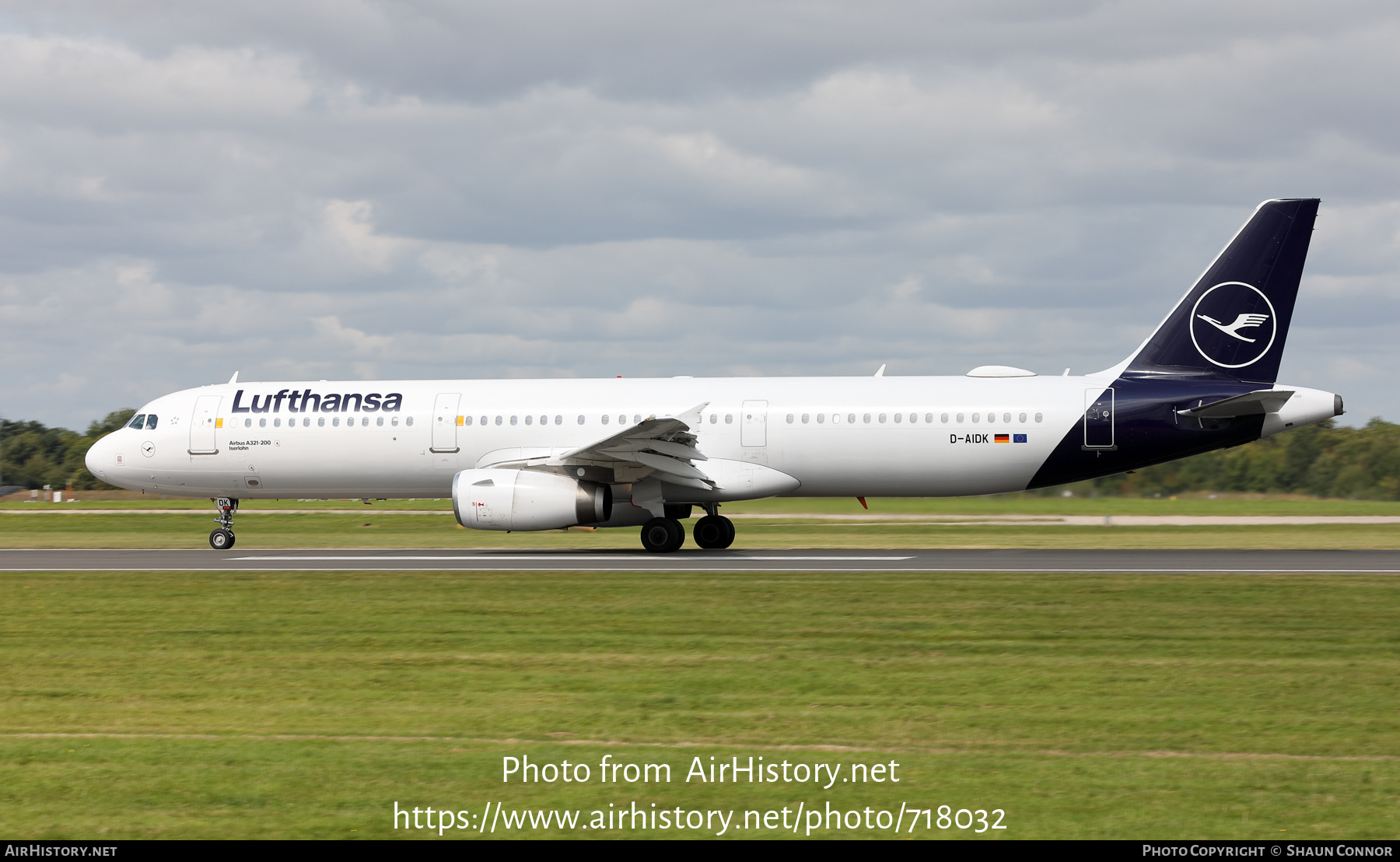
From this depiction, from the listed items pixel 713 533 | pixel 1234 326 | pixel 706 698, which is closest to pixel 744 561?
pixel 713 533

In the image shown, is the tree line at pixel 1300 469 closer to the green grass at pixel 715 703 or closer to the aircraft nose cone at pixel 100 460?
the aircraft nose cone at pixel 100 460

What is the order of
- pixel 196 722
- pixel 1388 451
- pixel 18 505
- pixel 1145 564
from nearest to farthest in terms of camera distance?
pixel 196 722
pixel 1145 564
pixel 1388 451
pixel 18 505

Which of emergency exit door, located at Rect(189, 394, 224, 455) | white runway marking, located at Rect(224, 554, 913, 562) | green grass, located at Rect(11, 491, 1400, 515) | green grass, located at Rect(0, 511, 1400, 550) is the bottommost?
white runway marking, located at Rect(224, 554, 913, 562)

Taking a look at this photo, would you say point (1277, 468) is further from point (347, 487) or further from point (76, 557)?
point (76, 557)

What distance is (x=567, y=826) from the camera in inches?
264

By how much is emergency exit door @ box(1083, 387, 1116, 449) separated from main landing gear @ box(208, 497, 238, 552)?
59.9 feet

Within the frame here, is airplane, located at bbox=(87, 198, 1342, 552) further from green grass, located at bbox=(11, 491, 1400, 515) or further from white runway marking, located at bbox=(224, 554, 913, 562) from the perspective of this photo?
green grass, located at bbox=(11, 491, 1400, 515)

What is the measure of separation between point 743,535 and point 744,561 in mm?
10058

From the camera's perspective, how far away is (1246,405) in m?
23.8

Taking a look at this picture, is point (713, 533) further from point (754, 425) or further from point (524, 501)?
point (524, 501)

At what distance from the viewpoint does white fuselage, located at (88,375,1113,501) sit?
82.8ft

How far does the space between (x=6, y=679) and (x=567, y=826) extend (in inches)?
288

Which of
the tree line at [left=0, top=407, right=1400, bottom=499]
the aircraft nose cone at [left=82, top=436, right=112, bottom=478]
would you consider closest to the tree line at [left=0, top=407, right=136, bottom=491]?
the tree line at [left=0, top=407, right=1400, bottom=499]
